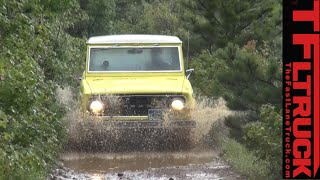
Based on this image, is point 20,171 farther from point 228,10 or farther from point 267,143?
point 228,10

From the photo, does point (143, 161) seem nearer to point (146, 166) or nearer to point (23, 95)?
point (146, 166)

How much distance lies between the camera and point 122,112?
41.4ft

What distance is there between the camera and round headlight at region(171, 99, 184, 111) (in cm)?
1262

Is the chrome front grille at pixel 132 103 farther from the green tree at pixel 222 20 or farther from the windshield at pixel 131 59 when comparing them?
the green tree at pixel 222 20

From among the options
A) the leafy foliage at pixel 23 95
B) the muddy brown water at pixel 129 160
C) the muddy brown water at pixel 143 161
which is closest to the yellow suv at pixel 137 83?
the muddy brown water at pixel 143 161

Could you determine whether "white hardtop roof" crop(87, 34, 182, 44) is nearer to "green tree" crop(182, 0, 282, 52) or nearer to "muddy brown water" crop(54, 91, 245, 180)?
"muddy brown water" crop(54, 91, 245, 180)

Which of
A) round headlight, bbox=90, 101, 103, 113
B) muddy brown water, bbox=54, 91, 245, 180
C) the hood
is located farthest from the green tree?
round headlight, bbox=90, 101, 103, 113

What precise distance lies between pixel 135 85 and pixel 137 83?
7.3 inches

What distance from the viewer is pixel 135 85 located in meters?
13.0

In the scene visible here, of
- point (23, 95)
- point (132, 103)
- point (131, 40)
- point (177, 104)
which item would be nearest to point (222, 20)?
point (131, 40)

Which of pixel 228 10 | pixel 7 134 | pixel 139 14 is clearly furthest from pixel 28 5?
pixel 139 14

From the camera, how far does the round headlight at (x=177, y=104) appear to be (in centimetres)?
1262

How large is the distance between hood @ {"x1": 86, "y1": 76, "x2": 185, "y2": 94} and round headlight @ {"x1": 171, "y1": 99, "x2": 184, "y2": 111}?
0.18 m

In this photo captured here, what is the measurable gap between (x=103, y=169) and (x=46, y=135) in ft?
8.13
